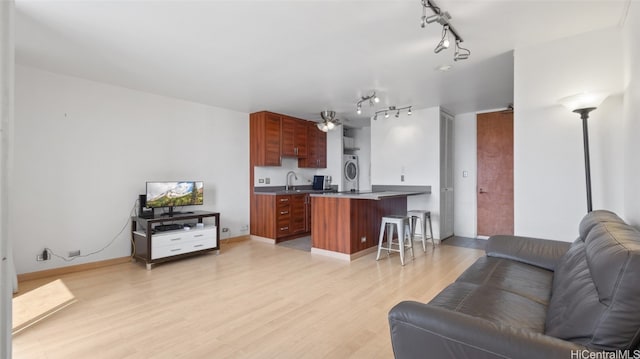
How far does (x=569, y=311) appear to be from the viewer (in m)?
1.18

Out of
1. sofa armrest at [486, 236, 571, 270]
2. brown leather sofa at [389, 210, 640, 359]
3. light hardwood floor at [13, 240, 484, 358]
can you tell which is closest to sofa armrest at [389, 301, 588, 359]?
brown leather sofa at [389, 210, 640, 359]

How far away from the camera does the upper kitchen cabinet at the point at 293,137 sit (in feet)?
19.6

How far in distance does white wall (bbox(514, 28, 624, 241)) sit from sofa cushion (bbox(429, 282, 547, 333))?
1.47m

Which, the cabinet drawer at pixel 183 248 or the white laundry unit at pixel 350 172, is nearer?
the cabinet drawer at pixel 183 248

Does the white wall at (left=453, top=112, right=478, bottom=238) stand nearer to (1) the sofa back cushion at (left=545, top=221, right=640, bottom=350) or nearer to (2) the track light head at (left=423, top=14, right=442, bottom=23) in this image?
(2) the track light head at (left=423, top=14, right=442, bottom=23)

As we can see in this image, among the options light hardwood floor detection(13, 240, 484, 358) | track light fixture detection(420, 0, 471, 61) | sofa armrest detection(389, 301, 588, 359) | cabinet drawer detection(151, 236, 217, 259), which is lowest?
light hardwood floor detection(13, 240, 484, 358)

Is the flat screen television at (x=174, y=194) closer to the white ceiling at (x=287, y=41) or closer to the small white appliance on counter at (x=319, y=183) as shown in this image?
the white ceiling at (x=287, y=41)

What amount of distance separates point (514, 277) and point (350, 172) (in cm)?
526

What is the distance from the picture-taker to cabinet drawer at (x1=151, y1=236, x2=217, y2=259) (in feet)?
13.0

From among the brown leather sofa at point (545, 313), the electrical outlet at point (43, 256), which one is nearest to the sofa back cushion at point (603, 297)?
the brown leather sofa at point (545, 313)

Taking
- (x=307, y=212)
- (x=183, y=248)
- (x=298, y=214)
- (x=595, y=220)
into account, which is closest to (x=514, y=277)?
(x=595, y=220)

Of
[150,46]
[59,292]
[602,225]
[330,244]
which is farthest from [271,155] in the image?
[602,225]

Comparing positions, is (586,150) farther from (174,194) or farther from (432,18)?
(174,194)

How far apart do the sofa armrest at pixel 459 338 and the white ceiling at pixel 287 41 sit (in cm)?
203
